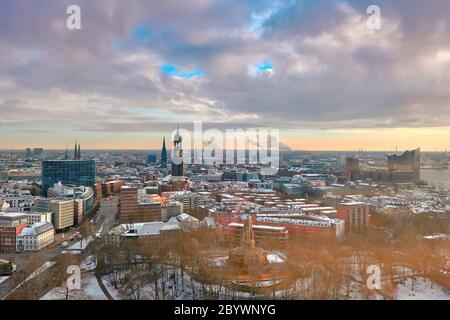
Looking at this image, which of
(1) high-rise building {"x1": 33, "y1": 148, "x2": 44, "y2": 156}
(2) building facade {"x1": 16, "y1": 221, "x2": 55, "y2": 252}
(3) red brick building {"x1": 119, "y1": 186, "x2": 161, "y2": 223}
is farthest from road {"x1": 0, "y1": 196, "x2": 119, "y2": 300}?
(1) high-rise building {"x1": 33, "y1": 148, "x2": 44, "y2": 156}

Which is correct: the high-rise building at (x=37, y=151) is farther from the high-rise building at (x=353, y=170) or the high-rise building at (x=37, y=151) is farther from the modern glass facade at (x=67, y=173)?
the high-rise building at (x=353, y=170)

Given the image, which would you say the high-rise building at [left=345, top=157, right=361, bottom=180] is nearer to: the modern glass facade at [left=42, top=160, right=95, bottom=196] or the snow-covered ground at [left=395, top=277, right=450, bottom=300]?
the modern glass facade at [left=42, top=160, right=95, bottom=196]

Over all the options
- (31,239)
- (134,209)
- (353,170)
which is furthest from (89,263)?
(353,170)

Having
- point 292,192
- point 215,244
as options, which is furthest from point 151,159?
point 215,244

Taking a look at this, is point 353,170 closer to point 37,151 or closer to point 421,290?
point 421,290

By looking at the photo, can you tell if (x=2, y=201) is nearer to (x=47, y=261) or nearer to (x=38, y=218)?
(x=38, y=218)

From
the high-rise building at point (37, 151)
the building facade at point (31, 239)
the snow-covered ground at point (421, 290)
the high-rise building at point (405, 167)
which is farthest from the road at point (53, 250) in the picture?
the high-rise building at point (37, 151)
